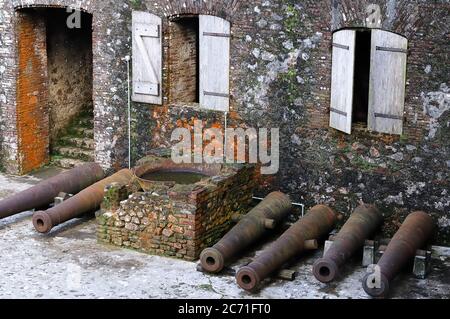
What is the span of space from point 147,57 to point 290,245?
4229 mm

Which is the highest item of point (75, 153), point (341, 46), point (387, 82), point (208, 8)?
point (208, 8)

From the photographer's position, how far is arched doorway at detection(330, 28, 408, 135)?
1237cm

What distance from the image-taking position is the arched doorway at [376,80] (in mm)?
12367

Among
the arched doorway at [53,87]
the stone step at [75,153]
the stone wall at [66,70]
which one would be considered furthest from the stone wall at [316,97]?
the stone wall at [66,70]

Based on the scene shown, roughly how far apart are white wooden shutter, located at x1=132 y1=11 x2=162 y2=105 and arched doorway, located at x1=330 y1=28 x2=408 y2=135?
292cm

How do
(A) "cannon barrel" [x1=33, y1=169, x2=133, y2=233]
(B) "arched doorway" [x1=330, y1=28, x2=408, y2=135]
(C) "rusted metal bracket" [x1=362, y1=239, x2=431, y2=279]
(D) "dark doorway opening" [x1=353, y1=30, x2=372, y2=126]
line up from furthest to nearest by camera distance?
(D) "dark doorway opening" [x1=353, y1=30, x2=372, y2=126] < (A) "cannon barrel" [x1=33, y1=169, x2=133, y2=233] < (B) "arched doorway" [x1=330, y1=28, x2=408, y2=135] < (C) "rusted metal bracket" [x1=362, y1=239, x2=431, y2=279]

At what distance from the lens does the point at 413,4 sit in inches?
477

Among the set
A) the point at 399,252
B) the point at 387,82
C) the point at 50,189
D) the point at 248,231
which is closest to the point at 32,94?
the point at 50,189

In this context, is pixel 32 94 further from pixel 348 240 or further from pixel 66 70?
pixel 348 240

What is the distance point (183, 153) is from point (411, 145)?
138 inches

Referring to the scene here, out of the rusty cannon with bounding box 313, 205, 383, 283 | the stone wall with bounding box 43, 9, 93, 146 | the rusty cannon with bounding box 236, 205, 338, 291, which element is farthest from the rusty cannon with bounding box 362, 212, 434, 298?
the stone wall with bounding box 43, 9, 93, 146

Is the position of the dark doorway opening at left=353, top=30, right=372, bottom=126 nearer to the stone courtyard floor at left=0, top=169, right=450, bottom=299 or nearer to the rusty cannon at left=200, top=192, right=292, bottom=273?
the rusty cannon at left=200, top=192, right=292, bottom=273

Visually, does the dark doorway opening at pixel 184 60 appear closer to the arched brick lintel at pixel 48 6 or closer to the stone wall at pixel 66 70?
the arched brick lintel at pixel 48 6

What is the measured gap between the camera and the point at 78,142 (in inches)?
655
